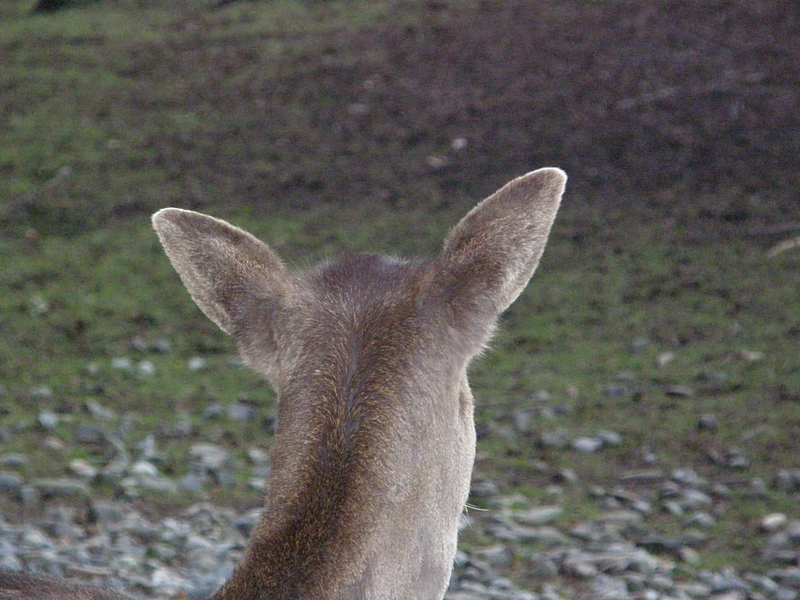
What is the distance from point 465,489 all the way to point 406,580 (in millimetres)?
362

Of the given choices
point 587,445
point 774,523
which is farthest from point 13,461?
point 774,523

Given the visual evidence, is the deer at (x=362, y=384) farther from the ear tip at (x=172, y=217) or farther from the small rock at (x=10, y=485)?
the small rock at (x=10, y=485)

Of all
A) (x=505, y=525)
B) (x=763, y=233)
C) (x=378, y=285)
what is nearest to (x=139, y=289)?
(x=505, y=525)

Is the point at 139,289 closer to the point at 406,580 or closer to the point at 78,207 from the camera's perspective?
the point at 78,207

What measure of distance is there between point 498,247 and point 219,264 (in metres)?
0.82

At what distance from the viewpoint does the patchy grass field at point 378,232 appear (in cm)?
689

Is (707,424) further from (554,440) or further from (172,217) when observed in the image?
(172,217)

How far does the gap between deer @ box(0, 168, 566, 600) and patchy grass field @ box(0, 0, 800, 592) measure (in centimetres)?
299

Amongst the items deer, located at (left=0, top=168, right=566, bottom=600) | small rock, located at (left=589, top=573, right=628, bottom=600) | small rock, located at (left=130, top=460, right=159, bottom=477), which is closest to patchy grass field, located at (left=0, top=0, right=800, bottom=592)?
small rock, located at (left=130, top=460, right=159, bottom=477)

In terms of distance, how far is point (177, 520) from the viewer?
6066 millimetres

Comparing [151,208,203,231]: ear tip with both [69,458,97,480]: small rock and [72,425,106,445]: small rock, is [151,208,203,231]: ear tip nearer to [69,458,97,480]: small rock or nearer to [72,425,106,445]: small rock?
[69,458,97,480]: small rock

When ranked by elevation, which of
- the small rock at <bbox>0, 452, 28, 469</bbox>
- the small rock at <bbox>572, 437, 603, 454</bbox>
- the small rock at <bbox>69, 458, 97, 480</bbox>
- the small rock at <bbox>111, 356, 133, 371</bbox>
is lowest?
the small rock at <bbox>572, 437, 603, 454</bbox>

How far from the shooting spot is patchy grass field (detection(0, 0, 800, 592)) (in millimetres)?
6891

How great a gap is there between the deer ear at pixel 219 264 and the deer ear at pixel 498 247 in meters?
0.54
